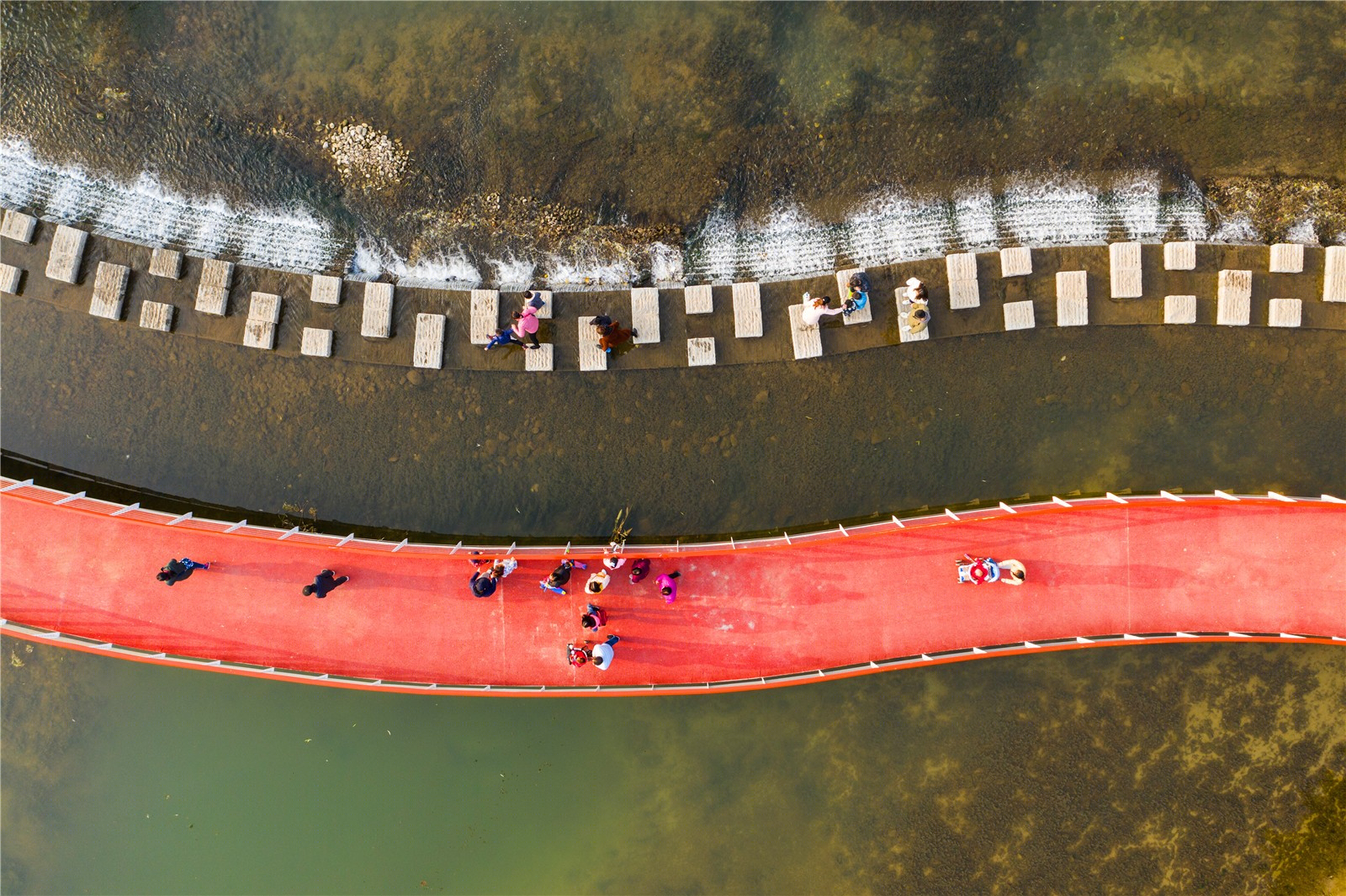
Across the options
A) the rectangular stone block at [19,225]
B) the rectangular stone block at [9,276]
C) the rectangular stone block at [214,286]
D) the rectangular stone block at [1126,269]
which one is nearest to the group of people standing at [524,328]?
the rectangular stone block at [214,286]

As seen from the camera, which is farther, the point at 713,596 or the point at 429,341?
the point at 429,341

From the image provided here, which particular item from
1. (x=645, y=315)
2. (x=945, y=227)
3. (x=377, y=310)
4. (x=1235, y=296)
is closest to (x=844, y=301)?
(x=945, y=227)

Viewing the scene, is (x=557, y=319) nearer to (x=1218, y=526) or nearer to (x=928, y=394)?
(x=928, y=394)

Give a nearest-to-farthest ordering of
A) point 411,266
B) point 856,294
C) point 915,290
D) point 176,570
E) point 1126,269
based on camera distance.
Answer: point 176,570 < point 915,290 < point 856,294 < point 1126,269 < point 411,266

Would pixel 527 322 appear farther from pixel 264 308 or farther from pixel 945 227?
pixel 945 227

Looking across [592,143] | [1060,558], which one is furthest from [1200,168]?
[592,143]

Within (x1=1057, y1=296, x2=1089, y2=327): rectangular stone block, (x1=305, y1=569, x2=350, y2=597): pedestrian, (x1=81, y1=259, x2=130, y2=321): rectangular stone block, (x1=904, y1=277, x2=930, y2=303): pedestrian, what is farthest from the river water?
(x1=305, y1=569, x2=350, y2=597): pedestrian

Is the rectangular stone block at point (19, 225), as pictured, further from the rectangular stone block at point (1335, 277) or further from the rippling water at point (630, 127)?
the rectangular stone block at point (1335, 277)
